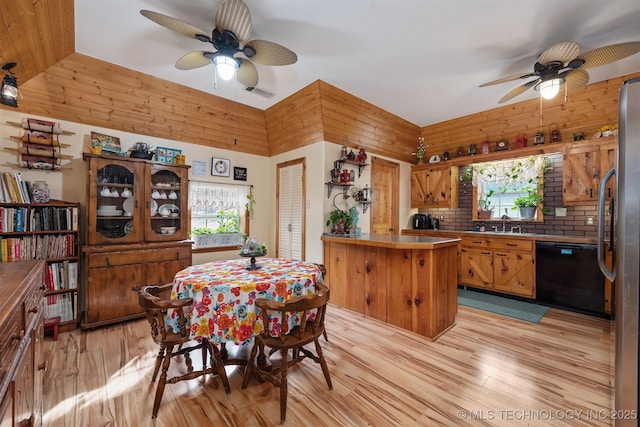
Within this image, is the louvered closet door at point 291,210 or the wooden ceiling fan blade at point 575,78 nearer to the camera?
the wooden ceiling fan blade at point 575,78

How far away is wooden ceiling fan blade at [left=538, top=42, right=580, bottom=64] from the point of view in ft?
7.83

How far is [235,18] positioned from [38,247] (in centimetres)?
301

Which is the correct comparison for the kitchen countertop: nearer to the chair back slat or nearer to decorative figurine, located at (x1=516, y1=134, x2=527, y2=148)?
decorative figurine, located at (x1=516, y1=134, x2=527, y2=148)

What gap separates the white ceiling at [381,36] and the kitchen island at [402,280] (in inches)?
81.2

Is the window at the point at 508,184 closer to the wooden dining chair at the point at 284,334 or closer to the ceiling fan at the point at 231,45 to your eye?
the ceiling fan at the point at 231,45

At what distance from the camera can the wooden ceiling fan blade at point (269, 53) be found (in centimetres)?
227

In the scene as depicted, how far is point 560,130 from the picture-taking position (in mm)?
4062

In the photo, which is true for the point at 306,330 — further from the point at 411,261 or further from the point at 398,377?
the point at 411,261

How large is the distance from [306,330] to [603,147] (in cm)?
446

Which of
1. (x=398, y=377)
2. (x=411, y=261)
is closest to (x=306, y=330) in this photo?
(x=398, y=377)

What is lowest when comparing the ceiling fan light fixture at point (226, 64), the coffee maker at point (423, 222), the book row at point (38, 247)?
the book row at point (38, 247)

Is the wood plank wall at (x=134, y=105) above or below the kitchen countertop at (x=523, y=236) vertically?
above

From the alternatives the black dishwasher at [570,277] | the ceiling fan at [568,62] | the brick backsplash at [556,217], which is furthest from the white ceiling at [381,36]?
the black dishwasher at [570,277]

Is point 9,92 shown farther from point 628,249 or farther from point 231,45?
point 628,249
